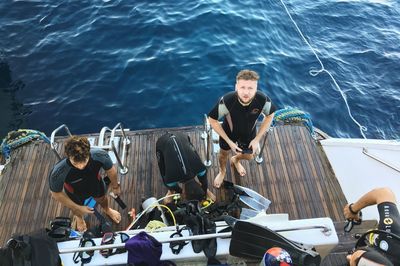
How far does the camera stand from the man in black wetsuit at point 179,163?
481 centimetres

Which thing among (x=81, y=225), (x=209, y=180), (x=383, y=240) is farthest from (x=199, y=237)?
(x=209, y=180)

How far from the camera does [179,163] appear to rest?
480cm

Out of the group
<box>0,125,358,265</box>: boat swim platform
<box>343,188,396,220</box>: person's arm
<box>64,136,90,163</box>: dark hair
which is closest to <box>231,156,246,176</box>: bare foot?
<box>0,125,358,265</box>: boat swim platform

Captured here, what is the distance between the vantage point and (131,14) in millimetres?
10797

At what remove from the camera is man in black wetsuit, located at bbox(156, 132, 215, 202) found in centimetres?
481

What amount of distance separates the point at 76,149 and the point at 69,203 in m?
0.98

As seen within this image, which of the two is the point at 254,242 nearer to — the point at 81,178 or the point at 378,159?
the point at 81,178

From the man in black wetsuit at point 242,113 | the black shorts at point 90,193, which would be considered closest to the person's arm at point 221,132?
the man in black wetsuit at point 242,113

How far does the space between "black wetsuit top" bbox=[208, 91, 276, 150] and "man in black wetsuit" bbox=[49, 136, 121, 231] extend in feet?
5.82

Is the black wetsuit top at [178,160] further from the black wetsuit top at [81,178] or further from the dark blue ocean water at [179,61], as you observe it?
the dark blue ocean water at [179,61]

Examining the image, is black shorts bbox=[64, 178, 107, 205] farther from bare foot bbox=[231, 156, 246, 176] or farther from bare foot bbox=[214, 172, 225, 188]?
bare foot bbox=[231, 156, 246, 176]

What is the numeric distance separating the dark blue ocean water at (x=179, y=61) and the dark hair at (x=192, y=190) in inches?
139

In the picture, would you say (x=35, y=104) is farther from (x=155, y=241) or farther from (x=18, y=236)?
(x=155, y=241)

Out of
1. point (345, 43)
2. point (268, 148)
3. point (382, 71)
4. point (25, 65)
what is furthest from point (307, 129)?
point (25, 65)
